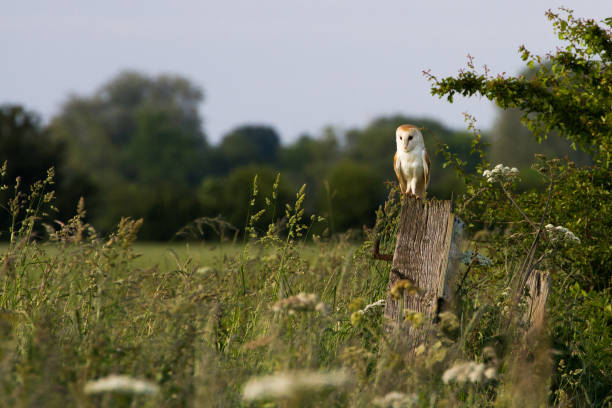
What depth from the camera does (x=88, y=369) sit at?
2.97m

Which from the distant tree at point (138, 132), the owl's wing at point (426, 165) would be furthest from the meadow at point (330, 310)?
the distant tree at point (138, 132)

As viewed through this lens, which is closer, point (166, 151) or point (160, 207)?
point (160, 207)

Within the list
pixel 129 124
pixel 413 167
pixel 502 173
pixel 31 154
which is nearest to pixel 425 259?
pixel 413 167

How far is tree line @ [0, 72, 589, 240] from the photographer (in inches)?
1326

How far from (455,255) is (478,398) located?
34.1 inches

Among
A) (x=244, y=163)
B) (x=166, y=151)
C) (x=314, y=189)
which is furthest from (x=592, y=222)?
(x=244, y=163)

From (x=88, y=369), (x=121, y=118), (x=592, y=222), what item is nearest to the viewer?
(x=88, y=369)

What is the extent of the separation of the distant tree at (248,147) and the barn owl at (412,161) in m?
69.8

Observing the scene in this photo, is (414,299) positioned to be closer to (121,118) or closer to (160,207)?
(160,207)

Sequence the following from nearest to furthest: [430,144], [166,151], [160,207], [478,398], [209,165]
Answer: [478,398] < [160,207] < [430,144] < [166,151] < [209,165]

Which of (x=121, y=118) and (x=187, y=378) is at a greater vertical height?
(x=121, y=118)

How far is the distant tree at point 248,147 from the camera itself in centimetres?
8356

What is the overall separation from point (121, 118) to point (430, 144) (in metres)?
44.5

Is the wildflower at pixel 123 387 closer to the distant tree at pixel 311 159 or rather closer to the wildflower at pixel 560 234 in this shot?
the wildflower at pixel 560 234
